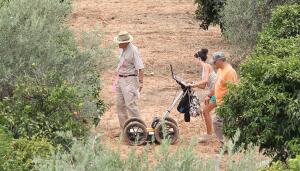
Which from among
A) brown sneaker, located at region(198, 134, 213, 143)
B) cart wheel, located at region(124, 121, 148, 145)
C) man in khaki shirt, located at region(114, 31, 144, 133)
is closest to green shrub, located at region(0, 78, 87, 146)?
cart wheel, located at region(124, 121, 148, 145)

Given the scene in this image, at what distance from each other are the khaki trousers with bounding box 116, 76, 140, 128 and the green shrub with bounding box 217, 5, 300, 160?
3140 mm

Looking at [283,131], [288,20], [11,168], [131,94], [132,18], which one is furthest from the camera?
[132,18]

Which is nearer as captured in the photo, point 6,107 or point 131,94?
point 6,107

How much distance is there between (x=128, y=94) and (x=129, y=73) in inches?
13.5

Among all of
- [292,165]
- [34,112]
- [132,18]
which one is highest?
[292,165]

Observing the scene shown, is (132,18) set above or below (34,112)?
below

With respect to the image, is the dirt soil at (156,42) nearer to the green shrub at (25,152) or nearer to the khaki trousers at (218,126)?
the khaki trousers at (218,126)

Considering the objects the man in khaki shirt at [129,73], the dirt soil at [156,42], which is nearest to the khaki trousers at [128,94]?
the man in khaki shirt at [129,73]

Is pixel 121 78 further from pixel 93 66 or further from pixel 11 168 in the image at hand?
pixel 11 168

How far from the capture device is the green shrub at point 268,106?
8.76 meters

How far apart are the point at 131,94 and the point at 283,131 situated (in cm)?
425

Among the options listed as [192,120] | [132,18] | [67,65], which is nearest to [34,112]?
[67,65]

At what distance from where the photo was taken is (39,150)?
27.8 ft

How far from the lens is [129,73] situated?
1255 centimetres
